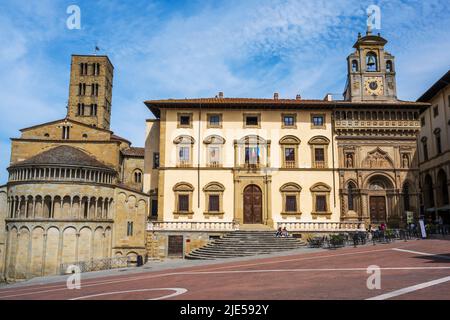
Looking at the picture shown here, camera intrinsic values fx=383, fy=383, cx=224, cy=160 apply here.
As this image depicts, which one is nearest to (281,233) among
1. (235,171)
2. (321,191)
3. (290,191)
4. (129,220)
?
(290,191)

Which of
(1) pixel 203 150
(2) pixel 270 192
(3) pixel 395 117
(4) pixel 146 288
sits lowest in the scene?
(4) pixel 146 288

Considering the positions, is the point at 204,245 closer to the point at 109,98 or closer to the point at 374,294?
the point at 374,294

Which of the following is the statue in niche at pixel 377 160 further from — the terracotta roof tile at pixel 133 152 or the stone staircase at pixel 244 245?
the terracotta roof tile at pixel 133 152

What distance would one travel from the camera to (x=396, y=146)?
128 feet

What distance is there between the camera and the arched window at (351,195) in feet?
126

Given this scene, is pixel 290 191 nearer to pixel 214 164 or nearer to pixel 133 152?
pixel 214 164

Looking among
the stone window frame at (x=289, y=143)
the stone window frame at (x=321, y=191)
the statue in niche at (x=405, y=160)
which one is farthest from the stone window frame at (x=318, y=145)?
the statue in niche at (x=405, y=160)

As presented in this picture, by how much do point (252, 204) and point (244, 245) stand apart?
684 centimetres

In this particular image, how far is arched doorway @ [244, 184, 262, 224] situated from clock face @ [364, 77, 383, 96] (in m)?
15.9

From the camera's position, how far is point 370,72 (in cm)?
4091

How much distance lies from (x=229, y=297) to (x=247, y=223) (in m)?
25.8

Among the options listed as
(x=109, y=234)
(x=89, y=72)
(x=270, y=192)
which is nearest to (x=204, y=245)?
(x=270, y=192)

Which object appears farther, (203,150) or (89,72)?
(89,72)

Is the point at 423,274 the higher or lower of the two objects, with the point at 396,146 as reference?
lower
